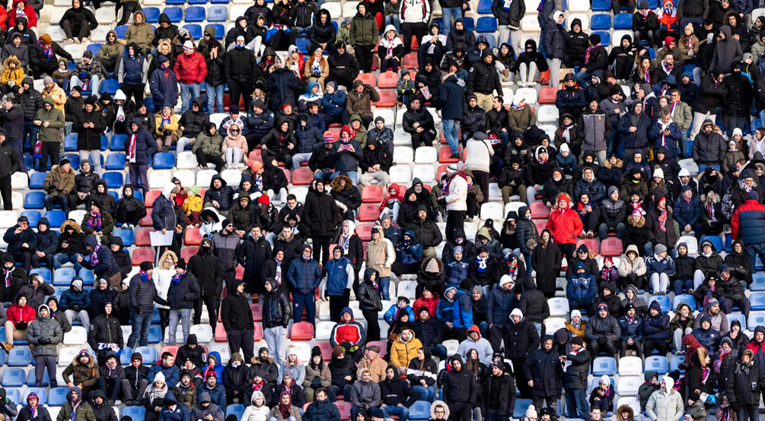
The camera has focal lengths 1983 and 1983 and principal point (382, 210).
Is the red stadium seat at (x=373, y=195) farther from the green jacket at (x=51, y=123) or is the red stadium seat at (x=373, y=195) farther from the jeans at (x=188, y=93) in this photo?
the green jacket at (x=51, y=123)

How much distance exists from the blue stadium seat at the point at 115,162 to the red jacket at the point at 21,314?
3.97 metres

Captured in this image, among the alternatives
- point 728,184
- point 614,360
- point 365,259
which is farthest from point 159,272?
point 728,184

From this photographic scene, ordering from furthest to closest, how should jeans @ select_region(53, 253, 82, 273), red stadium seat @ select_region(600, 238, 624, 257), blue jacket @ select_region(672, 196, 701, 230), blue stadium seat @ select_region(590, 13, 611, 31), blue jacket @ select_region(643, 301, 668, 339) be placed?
blue stadium seat @ select_region(590, 13, 611, 31) < jeans @ select_region(53, 253, 82, 273) < blue jacket @ select_region(672, 196, 701, 230) < red stadium seat @ select_region(600, 238, 624, 257) < blue jacket @ select_region(643, 301, 668, 339)

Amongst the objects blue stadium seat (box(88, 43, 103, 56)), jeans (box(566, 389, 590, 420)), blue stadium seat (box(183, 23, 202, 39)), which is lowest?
jeans (box(566, 389, 590, 420))

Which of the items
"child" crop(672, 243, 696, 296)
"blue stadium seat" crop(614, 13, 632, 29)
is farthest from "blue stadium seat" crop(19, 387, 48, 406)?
"blue stadium seat" crop(614, 13, 632, 29)

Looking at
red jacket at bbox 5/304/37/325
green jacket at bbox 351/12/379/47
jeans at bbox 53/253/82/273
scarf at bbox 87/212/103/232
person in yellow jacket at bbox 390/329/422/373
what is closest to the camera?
person in yellow jacket at bbox 390/329/422/373

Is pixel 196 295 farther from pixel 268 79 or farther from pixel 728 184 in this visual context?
pixel 728 184

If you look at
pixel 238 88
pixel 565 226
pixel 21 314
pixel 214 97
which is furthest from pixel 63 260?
pixel 565 226

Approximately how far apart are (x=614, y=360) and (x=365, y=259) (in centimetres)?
399

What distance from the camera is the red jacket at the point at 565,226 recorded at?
94.5 feet

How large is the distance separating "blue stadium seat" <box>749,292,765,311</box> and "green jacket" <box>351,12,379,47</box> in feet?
26.0

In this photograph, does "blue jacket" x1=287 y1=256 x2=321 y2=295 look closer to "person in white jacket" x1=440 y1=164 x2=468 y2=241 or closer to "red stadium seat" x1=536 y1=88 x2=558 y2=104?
"person in white jacket" x1=440 y1=164 x2=468 y2=241

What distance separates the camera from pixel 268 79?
105 ft

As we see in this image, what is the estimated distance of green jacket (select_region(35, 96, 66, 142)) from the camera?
3164 cm
